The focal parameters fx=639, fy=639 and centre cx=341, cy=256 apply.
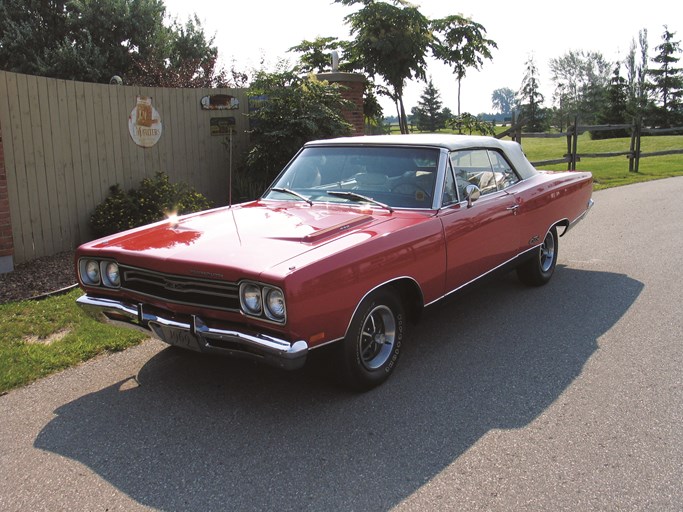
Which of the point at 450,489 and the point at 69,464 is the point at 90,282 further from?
the point at 450,489

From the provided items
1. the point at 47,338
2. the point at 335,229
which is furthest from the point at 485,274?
the point at 47,338

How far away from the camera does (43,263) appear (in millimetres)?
7227

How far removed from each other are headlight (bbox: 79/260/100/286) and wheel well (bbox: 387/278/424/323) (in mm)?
1951

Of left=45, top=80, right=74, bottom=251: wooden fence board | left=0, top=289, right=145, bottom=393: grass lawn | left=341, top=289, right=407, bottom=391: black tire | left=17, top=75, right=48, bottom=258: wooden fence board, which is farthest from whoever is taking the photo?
left=45, top=80, right=74, bottom=251: wooden fence board

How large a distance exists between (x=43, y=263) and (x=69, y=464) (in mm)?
4555

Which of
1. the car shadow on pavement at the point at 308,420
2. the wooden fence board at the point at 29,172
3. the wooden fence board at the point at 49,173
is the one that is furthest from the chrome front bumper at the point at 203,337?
the wooden fence board at the point at 49,173

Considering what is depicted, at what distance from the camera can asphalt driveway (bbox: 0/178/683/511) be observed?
2949mm

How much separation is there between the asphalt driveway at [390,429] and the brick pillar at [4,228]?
2.78 metres

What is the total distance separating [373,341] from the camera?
4.13 meters

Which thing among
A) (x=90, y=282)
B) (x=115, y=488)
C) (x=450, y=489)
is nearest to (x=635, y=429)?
(x=450, y=489)

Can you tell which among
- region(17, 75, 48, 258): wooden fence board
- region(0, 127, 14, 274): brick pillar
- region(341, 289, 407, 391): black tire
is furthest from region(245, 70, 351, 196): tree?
region(341, 289, 407, 391): black tire

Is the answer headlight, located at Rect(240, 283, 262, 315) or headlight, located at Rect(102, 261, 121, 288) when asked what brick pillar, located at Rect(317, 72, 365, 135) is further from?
headlight, located at Rect(240, 283, 262, 315)

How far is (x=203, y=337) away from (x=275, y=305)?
500 mm

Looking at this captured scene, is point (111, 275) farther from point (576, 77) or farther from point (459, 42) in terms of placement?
point (576, 77)
